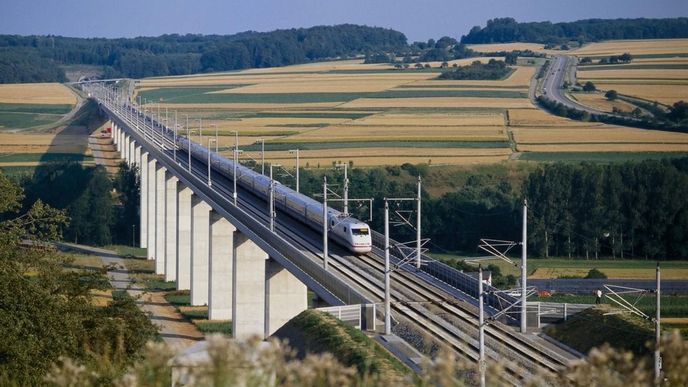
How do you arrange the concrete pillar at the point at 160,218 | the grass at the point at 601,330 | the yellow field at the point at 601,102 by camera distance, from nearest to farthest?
1. the grass at the point at 601,330
2. the concrete pillar at the point at 160,218
3. the yellow field at the point at 601,102

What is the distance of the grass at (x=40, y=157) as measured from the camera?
445 feet

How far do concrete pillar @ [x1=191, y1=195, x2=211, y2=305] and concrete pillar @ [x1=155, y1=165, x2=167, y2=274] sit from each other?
11599mm

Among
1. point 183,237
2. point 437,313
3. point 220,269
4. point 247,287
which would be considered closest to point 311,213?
point 247,287

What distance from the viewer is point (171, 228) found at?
285ft

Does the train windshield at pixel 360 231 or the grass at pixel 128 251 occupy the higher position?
the train windshield at pixel 360 231

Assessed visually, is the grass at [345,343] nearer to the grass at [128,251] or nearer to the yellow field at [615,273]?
the yellow field at [615,273]

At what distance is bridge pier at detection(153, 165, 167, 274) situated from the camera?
290ft

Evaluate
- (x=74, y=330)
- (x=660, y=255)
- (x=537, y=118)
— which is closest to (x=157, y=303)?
(x=660, y=255)

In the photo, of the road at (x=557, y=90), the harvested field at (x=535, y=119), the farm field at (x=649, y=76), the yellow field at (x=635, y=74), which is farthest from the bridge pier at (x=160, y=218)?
the yellow field at (x=635, y=74)

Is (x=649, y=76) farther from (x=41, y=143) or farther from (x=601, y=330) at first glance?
(x=601, y=330)

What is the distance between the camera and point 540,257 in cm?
7825

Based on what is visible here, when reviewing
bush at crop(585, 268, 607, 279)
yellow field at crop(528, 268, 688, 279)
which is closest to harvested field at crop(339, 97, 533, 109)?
yellow field at crop(528, 268, 688, 279)

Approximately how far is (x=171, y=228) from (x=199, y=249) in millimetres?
11279

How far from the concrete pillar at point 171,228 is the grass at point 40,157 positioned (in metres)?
47.9
